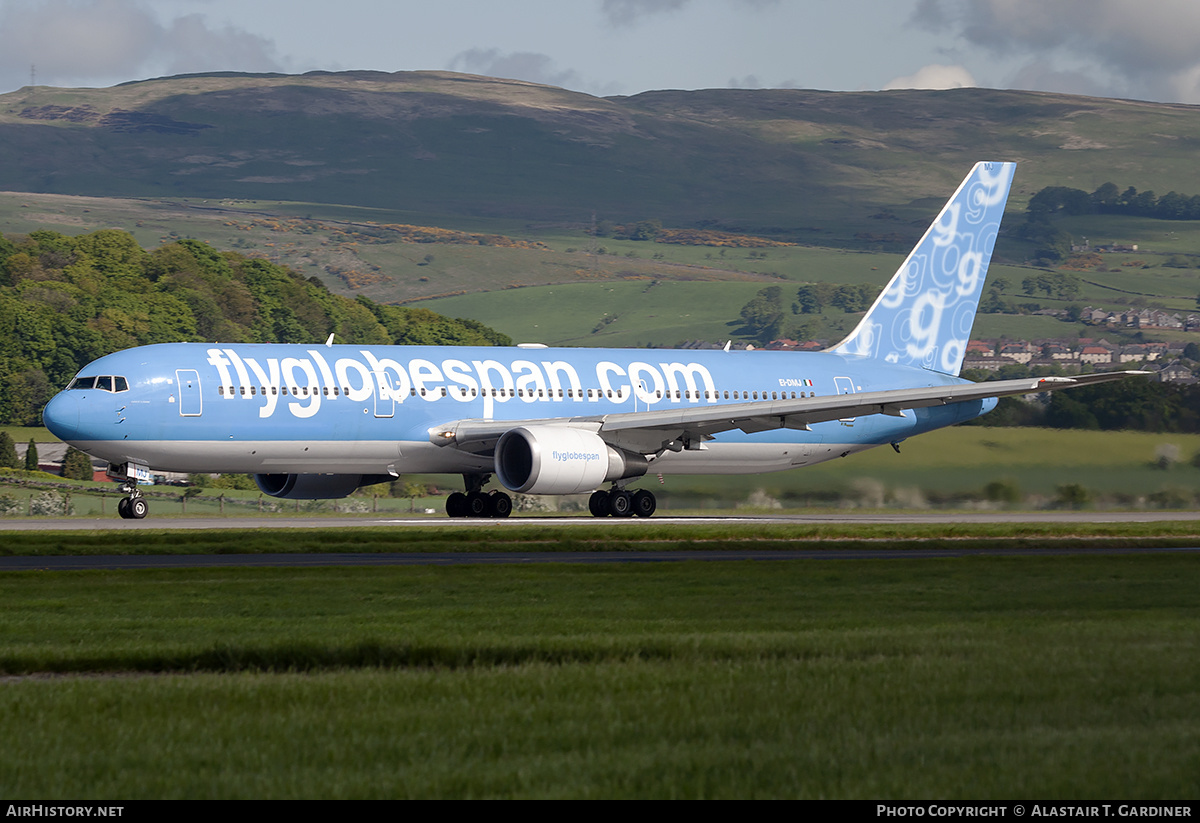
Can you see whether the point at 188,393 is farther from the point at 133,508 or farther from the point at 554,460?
the point at 554,460

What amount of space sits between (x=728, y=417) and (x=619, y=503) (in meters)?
4.87

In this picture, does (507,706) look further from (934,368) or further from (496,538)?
(934,368)

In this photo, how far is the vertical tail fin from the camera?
4644 cm

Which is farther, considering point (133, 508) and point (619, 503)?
point (619, 503)

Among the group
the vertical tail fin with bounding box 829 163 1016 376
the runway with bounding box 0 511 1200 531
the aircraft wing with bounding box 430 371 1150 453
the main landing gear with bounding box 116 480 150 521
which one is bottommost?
the runway with bounding box 0 511 1200 531

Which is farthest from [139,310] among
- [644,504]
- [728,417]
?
[728,417]

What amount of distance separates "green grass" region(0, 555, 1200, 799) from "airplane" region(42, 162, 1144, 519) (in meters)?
17.2

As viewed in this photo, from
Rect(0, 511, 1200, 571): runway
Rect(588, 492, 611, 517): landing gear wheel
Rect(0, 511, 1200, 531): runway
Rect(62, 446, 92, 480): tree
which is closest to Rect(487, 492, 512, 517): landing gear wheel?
Rect(0, 511, 1200, 531): runway

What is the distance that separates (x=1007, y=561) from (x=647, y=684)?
45.1 ft

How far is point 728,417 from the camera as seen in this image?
119ft

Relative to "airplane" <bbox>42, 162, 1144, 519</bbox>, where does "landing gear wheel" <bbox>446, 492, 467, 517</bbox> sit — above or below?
below

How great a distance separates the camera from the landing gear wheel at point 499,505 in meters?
40.2

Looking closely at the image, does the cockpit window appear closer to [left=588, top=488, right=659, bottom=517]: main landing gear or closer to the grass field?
the grass field

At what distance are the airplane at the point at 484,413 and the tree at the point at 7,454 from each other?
4330 cm
